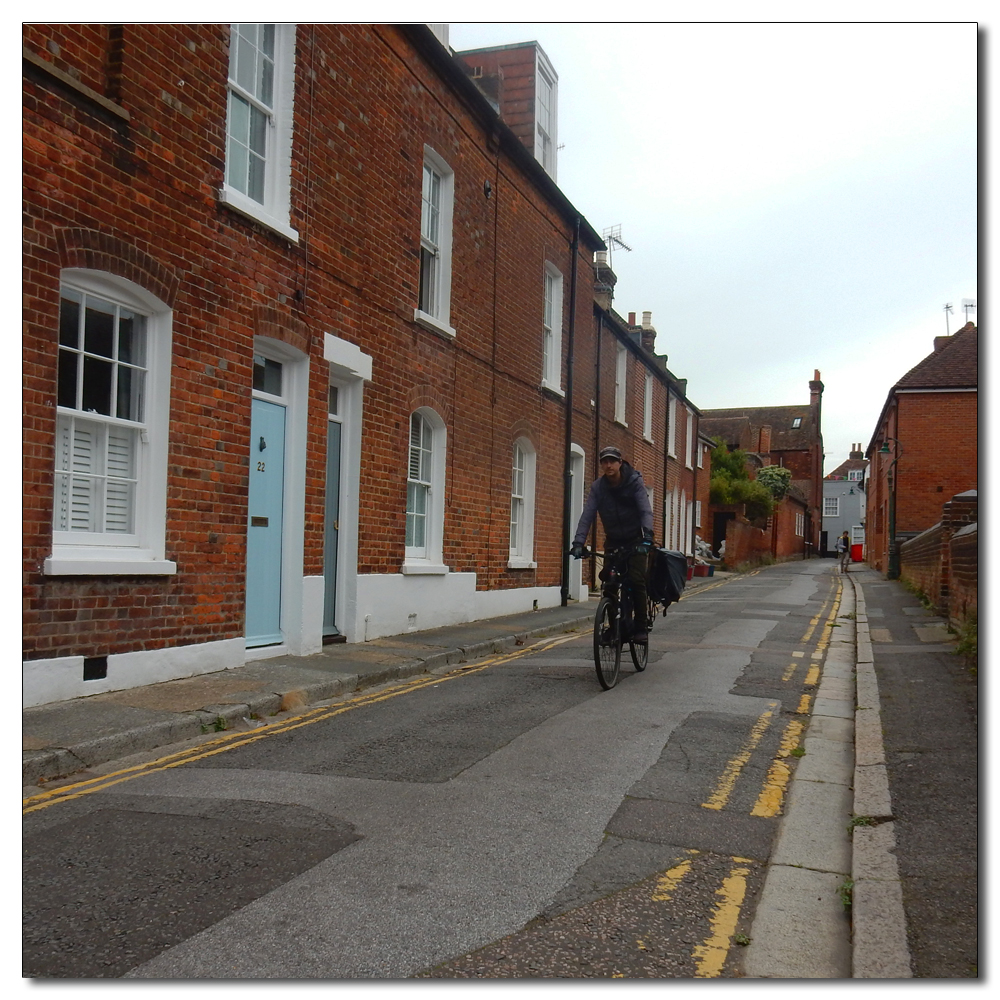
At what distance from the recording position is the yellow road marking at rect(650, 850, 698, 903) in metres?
3.53

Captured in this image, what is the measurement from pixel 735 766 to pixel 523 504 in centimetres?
1055

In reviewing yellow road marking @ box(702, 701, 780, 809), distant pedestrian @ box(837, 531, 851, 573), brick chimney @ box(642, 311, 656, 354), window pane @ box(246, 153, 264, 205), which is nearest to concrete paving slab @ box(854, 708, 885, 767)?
yellow road marking @ box(702, 701, 780, 809)

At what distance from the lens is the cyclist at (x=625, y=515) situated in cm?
812

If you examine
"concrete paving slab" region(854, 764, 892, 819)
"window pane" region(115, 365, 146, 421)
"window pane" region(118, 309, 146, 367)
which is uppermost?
"window pane" region(118, 309, 146, 367)

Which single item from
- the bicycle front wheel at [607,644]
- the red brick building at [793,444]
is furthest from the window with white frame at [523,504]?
the red brick building at [793,444]

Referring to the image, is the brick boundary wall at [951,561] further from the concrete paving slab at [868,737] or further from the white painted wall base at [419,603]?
the white painted wall base at [419,603]

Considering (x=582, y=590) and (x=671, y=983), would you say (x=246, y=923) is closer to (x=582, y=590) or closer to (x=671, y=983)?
(x=671, y=983)

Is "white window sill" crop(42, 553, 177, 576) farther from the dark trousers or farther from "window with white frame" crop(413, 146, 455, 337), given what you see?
"window with white frame" crop(413, 146, 455, 337)

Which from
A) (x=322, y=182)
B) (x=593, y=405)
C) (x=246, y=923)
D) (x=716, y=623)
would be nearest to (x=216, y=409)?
(x=322, y=182)

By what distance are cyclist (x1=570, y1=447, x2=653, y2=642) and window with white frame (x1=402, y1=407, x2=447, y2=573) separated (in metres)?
3.78

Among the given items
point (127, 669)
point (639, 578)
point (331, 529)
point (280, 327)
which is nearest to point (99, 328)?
point (280, 327)

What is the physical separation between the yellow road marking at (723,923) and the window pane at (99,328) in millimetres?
5573

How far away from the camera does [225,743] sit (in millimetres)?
5902

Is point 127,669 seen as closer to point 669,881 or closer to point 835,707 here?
point 669,881
